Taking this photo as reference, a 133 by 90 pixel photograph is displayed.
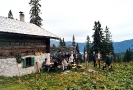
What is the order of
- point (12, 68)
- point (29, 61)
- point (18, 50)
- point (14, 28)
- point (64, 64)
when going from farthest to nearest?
point (64, 64), point (29, 61), point (18, 50), point (14, 28), point (12, 68)

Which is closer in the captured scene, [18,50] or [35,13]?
[18,50]

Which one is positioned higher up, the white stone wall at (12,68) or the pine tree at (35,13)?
the pine tree at (35,13)

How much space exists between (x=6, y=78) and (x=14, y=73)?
159 centimetres

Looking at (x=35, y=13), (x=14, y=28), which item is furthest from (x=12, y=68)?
(x=35, y=13)

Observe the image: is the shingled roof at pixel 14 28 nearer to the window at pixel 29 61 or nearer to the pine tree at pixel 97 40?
the window at pixel 29 61

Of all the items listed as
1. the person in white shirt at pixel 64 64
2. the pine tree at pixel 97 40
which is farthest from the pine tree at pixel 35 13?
the person in white shirt at pixel 64 64

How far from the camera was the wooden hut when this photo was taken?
1594cm

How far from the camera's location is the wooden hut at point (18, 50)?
15.9 metres

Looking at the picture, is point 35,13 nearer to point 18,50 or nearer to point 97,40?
point 97,40

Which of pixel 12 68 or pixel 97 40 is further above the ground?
pixel 97 40

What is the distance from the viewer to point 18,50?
17.8 m

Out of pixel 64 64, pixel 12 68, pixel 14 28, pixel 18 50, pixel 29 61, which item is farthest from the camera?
pixel 64 64

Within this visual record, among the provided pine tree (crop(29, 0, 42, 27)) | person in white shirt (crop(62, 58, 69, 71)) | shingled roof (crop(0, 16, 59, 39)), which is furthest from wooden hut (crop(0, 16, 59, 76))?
pine tree (crop(29, 0, 42, 27))

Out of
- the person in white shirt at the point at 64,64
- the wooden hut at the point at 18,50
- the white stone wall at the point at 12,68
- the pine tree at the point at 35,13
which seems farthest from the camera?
the pine tree at the point at 35,13
